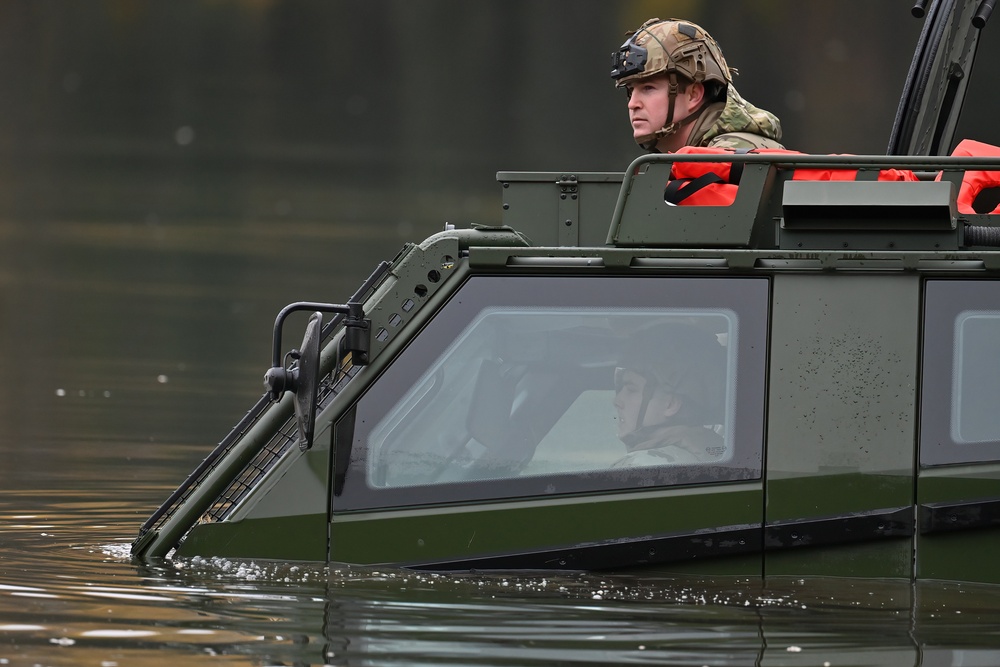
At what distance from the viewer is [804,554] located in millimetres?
5664

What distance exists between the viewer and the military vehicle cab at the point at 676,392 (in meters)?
5.61

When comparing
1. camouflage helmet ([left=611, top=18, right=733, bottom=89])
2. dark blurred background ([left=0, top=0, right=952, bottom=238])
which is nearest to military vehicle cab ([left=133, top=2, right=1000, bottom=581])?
camouflage helmet ([left=611, top=18, right=733, bottom=89])

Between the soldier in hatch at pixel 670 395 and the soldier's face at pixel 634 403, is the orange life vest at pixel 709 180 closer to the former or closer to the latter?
the soldier in hatch at pixel 670 395

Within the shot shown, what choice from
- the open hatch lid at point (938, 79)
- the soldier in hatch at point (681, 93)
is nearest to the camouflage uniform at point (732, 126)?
the soldier in hatch at point (681, 93)

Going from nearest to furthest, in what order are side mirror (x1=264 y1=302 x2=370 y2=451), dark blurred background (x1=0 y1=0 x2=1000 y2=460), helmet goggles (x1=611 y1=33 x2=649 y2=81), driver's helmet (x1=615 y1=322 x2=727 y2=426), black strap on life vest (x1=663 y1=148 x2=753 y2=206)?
side mirror (x1=264 y1=302 x2=370 y2=451) → driver's helmet (x1=615 y1=322 x2=727 y2=426) → black strap on life vest (x1=663 y1=148 x2=753 y2=206) → helmet goggles (x1=611 y1=33 x2=649 y2=81) → dark blurred background (x1=0 y1=0 x2=1000 y2=460)

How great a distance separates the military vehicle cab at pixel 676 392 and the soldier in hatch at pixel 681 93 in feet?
2.33

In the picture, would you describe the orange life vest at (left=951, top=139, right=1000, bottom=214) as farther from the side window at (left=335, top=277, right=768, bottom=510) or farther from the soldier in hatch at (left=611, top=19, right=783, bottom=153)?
the side window at (left=335, top=277, right=768, bottom=510)

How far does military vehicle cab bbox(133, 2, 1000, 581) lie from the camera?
561 centimetres

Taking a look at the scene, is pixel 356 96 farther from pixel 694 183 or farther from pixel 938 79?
pixel 694 183

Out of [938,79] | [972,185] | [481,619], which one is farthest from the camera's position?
[938,79]

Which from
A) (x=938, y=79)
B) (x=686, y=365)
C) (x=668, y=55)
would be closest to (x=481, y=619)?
(x=686, y=365)

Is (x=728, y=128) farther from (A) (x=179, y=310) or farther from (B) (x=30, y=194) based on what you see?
(B) (x=30, y=194)

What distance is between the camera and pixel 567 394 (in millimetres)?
5766

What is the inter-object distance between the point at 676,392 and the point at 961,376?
2.80 feet
